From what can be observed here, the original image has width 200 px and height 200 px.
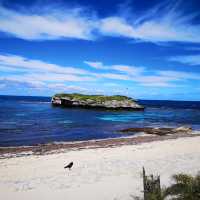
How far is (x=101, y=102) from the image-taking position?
104 m

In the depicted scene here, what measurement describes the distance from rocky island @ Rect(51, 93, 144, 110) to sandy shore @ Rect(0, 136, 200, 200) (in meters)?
76.7

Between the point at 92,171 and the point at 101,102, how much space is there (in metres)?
85.6

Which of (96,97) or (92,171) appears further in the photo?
(96,97)

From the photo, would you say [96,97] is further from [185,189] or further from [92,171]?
[185,189]

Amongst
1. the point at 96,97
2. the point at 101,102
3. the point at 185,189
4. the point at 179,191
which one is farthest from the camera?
the point at 96,97

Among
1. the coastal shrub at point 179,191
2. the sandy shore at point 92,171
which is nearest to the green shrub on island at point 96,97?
the sandy shore at point 92,171

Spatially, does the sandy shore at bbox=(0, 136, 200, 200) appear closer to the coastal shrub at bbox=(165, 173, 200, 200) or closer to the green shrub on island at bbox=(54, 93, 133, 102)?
the coastal shrub at bbox=(165, 173, 200, 200)

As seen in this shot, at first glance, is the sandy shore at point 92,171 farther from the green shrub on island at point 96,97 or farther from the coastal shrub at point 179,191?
the green shrub on island at point 96,97

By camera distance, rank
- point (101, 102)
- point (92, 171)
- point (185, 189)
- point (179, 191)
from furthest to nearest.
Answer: point (101, 102), point (92, 171), point (179, 191), point (185, 189)

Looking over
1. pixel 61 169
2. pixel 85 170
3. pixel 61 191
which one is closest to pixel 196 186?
pixel 61 191

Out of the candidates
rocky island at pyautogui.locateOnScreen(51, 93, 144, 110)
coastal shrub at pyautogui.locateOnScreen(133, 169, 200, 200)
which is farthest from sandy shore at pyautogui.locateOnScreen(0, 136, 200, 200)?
rocky island at pyautogui.locateOnScreen(51, 93, 144, 110)

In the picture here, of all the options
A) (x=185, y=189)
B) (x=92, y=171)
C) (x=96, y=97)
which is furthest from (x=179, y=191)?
(x=96, y=97)

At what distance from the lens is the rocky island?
103 metres

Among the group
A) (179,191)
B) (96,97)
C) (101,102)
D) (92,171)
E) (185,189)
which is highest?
(96,97)
